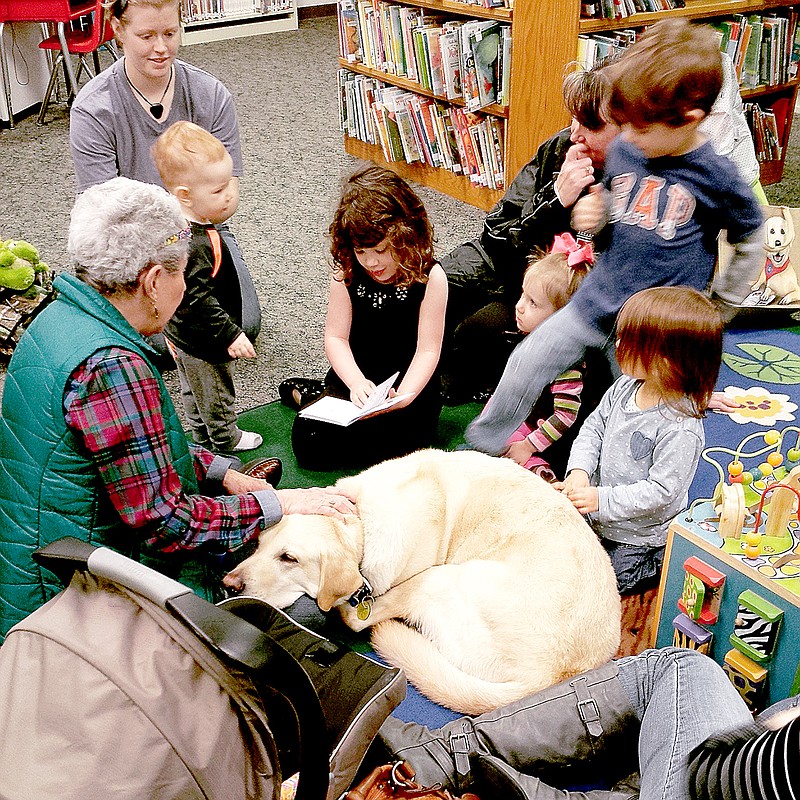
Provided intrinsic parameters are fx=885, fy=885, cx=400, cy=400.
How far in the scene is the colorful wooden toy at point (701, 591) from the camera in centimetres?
174

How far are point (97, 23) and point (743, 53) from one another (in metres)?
4.02

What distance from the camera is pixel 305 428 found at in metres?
2.77

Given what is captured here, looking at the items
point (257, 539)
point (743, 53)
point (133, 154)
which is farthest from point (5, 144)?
point (257, 539)

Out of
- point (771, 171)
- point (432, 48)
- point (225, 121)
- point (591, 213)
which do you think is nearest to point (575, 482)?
point (591, 213)

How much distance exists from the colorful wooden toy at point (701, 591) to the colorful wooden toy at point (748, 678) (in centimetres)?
8

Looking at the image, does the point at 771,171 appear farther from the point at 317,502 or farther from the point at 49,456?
the point at 49,456

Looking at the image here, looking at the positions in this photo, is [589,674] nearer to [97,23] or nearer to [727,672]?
[727,672]

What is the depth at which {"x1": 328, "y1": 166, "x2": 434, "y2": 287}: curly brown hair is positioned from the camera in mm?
2465

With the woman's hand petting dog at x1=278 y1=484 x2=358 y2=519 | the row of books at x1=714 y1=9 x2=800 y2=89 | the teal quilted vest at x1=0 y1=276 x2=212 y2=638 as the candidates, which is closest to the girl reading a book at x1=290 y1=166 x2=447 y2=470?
the woman's hand petting dog at x1=278 y1=484 x2=358 y2=519

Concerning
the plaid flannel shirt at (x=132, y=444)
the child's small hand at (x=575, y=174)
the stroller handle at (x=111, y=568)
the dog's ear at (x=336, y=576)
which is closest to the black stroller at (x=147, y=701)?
the stroller handle at (x=111, y=568)

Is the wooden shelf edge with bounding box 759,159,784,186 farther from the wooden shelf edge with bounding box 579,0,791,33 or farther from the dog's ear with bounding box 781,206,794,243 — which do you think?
the dog's ear with bounding box 781,206,794,243

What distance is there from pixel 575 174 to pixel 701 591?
59.7 inches

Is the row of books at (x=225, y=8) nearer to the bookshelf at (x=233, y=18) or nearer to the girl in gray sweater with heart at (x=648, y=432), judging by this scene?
the bookshelf at (x=233, y=18)

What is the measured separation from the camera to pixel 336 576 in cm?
195
